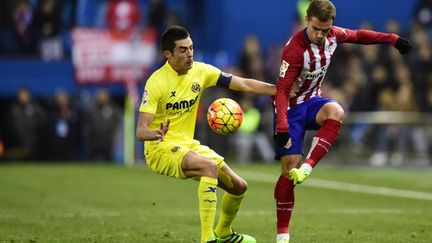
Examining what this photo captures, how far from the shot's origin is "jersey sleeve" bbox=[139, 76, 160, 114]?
Result: 9672 mm

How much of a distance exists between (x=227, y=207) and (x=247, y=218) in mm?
3126

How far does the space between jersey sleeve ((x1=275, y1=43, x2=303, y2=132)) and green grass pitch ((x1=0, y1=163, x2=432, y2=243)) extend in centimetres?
164

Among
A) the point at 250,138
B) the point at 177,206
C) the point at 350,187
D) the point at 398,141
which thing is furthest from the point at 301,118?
the point at 250,138

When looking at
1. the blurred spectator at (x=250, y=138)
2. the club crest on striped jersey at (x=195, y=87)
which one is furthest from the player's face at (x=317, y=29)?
the blurred spectator at (x=250, y=138)

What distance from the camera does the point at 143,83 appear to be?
84.9ft

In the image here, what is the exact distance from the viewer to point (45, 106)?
26.5 m

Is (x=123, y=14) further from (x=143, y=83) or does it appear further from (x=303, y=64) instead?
(x=303, y=64)

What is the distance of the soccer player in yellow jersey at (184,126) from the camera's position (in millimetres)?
9539

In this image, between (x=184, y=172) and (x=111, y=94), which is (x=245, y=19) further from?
(x=184, y=172)

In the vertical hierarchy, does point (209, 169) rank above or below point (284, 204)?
above

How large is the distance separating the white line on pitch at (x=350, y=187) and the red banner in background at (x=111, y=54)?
4.39 meters

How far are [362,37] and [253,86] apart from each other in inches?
50.1

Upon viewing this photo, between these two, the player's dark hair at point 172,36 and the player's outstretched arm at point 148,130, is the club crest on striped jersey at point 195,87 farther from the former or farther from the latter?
the player's outstretched arm at point 148,130

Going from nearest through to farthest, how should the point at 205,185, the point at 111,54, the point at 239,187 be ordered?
1. the point at 205,185
2. the point at 239,187
3. the point at 111,54
